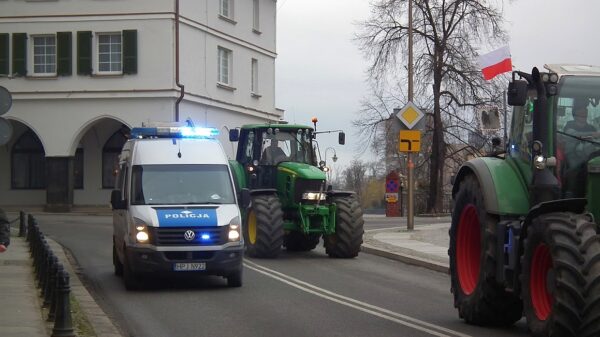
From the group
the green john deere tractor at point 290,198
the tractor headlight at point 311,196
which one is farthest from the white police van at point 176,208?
the tractor headlight at point 311,196

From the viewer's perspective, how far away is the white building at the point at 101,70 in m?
42.7

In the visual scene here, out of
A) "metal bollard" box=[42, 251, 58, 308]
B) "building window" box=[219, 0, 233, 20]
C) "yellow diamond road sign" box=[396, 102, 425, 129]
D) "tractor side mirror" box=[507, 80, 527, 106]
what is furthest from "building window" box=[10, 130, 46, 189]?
"tractor side mirror" box=[507, 80, 527, 106]

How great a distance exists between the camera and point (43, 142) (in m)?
44.2

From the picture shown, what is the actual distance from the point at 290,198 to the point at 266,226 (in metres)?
1.33

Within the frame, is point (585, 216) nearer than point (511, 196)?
Yes

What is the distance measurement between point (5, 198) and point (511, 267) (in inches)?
1607

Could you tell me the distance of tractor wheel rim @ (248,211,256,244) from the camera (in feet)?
68.6

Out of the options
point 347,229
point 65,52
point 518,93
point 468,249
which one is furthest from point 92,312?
point 65,52

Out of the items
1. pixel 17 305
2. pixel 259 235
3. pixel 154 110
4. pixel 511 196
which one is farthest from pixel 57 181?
pixel 511 196

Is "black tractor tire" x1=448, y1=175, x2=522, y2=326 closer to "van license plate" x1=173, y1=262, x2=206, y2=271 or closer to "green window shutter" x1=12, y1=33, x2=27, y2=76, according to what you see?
"van license plate" x1=173, y1=262, x2=206, y2=271

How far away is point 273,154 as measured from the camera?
22.7 m

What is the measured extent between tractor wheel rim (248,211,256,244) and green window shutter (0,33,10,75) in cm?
2619

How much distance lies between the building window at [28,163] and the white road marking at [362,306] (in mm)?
31002

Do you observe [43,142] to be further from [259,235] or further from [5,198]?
[259,235]
